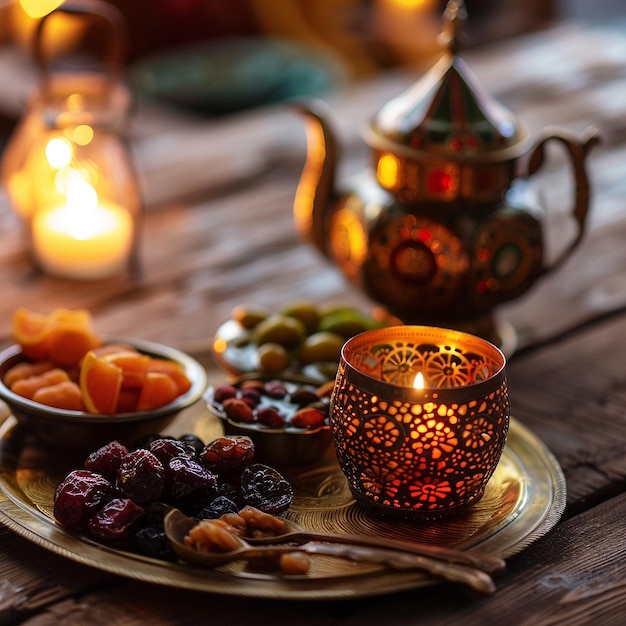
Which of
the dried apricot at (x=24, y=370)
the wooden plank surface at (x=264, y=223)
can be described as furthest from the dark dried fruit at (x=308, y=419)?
the wooden plank surface at (x=264, y=223)

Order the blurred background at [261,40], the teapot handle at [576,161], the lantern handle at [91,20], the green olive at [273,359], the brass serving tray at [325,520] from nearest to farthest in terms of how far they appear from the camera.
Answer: the brass serving tray at [325,520] < the green olive at [273,359] < the teapot handle at [576,161] < the lantern handle at [91,20] < the blurred background at [261,40]

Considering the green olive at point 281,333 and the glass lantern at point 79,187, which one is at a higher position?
the glass lantern at point 79,187

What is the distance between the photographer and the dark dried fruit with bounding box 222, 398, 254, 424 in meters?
0.82

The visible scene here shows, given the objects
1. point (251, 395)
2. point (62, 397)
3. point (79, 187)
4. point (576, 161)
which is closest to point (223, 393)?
point (251, 395)

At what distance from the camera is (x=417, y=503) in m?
0.74

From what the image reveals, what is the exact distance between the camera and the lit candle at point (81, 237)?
51.3 inches

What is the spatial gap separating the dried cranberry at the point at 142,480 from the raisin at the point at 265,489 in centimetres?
6

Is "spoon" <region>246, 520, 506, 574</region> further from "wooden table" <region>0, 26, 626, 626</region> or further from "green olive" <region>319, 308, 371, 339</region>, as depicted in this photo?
"green olive" <region>319, 308, 371, 339</region>

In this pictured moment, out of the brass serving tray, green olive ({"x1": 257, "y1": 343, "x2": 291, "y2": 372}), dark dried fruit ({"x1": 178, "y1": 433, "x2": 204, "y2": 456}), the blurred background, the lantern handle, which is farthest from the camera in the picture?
the blurred background

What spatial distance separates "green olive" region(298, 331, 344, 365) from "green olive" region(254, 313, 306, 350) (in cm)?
2

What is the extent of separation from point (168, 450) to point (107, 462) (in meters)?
0.04

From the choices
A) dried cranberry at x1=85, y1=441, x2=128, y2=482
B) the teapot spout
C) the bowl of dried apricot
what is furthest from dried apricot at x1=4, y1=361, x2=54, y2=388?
the teapot spout

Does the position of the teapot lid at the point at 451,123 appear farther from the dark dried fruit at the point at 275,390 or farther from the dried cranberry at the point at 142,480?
the dried cranberry at the point at 142,480

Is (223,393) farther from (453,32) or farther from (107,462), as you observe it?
(453,32)
